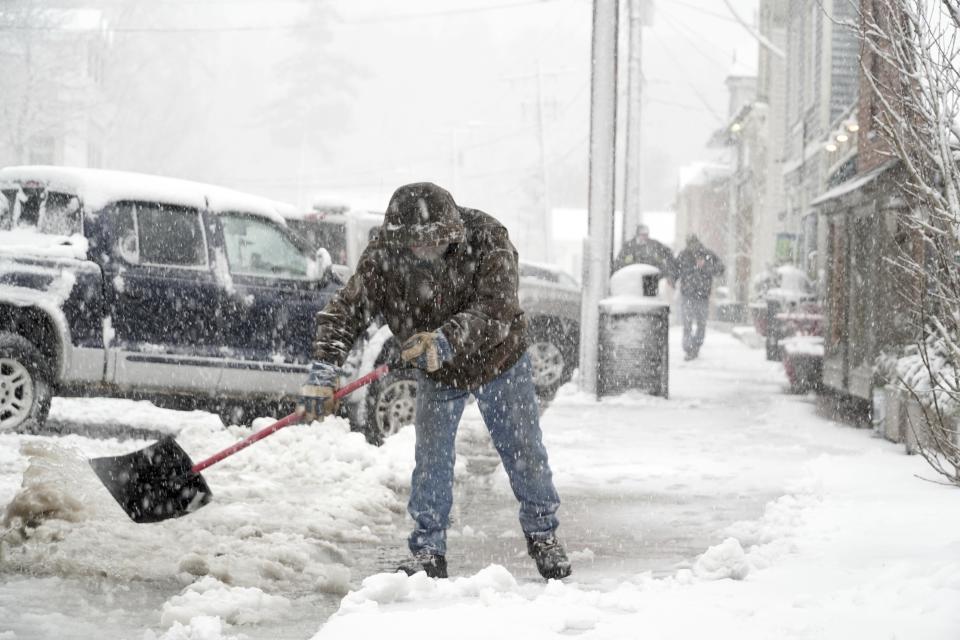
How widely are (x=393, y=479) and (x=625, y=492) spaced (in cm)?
142

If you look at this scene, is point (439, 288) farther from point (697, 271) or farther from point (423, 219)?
point (697, 271)

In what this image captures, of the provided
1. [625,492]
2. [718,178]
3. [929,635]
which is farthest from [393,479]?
[718,178]

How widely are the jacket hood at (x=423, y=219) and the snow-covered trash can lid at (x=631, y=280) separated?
8817 mm

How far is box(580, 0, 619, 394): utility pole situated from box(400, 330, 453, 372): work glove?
875 centimetres

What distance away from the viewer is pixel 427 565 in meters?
5.50

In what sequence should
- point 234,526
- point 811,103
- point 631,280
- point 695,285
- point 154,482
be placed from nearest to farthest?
point 154,482, point 234,526, point 631,280, point 695,285, point 811,103

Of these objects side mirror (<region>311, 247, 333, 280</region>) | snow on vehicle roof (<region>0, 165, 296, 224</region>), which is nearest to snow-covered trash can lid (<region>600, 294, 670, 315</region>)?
side mirror (<region>311, 247, 333, 280</region>)

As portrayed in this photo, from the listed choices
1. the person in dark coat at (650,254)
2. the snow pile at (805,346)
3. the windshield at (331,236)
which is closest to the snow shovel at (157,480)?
the windshield at (331,236)

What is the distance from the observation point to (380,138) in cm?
10512

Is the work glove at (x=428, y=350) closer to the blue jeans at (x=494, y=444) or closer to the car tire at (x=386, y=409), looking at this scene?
the blue jeans at (x=494, y=444)

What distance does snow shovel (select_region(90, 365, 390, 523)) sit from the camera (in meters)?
5.82

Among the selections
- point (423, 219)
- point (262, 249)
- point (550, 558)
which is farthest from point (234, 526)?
point (262, 249)

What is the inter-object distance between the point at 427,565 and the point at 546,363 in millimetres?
9142

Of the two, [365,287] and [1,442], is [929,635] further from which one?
[1,442]
